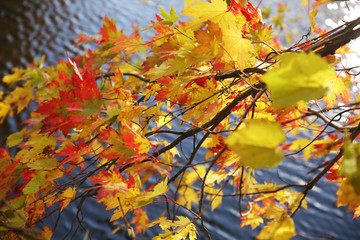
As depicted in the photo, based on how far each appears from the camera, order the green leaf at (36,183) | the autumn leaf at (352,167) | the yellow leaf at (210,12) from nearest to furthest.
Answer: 1. the autumn leaf at (352,167)
2. the yellow leaf at (210,12)
3. the green leaf at (36,183)

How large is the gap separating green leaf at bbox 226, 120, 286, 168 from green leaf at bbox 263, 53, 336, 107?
0.03 m

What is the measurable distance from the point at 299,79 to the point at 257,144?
9 centimetres

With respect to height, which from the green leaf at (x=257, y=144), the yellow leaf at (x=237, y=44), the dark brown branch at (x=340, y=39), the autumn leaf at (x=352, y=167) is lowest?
the autumn leaf at (x=352, y=167)

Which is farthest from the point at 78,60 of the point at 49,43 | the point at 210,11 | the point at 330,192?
the point at 49,43

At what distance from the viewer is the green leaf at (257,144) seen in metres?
0.33

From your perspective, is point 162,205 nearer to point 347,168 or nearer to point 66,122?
point 66,122

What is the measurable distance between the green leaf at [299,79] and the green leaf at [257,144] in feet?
0.11

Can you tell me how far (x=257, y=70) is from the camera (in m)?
0.66

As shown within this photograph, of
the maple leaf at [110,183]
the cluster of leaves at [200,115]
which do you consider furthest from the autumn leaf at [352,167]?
the maple leaf at [110,183]

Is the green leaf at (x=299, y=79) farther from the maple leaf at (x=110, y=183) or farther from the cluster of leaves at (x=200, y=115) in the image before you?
the maple leaf at (x=110, y=183)

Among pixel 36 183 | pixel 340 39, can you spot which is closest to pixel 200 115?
pixel 340 39

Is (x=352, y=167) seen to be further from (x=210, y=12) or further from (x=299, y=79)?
(x=210, y=12)

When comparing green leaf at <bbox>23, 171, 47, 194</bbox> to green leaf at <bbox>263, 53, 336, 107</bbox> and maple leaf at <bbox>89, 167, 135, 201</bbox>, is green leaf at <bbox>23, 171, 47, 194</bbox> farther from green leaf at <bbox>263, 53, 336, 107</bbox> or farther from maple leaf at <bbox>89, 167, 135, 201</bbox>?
green leaf at <bbox>263, 53, 336, 107</bbox>

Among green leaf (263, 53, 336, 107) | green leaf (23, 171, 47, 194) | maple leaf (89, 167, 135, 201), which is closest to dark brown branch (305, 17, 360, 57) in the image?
green leaf (263, 53, 336, 107)
